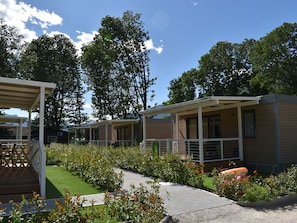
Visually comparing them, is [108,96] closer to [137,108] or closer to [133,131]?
[137,108]

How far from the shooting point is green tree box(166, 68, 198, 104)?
38500 mm

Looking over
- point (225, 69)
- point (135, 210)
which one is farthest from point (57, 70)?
point (135, 210)

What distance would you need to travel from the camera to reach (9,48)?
101 ft

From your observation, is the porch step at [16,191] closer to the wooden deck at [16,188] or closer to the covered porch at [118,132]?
the wooden deck at [16,188]

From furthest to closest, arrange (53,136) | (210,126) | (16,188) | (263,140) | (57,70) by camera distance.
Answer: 1. (57,70)
2. (53,136)
3. (210,126)
4. (263,140)
5. (16,188)

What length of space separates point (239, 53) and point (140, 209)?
3354 centimetres

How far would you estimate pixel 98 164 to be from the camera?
33.1ft

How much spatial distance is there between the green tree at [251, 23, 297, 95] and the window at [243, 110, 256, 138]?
14025 mm

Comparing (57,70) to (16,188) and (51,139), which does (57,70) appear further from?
(16,188)

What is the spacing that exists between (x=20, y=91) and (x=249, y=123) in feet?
31.8

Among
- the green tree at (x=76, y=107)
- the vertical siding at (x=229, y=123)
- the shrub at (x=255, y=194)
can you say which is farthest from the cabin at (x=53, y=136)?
the shrub at (x=255, y=194)

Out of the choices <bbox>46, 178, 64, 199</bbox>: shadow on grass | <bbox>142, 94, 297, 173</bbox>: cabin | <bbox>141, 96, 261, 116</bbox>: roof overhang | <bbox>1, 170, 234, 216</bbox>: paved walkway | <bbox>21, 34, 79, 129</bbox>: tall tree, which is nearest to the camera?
<bbox>1, 170, 234, 216</bbox>: paved walkway

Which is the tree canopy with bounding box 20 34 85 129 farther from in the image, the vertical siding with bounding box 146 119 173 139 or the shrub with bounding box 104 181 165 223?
the shrub with bounding box 104 181 165 223

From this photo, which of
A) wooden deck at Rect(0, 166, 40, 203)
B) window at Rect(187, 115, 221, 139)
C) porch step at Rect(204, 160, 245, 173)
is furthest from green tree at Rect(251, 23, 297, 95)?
wooden deck at Rect(0, 166, 40, 203)
